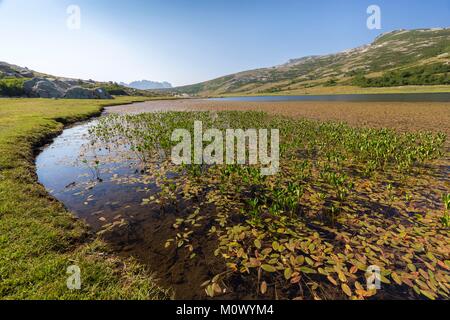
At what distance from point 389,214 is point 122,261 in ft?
28.4

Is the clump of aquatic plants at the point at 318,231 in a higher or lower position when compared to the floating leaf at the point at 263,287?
higher

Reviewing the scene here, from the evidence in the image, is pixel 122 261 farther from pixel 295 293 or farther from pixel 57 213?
pixel 295 293

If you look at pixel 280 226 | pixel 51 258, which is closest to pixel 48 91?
pixel 51 258

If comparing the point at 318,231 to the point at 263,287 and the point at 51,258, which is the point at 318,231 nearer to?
the point at 263,287

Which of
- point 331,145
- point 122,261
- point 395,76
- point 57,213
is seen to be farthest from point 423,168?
point 395,76

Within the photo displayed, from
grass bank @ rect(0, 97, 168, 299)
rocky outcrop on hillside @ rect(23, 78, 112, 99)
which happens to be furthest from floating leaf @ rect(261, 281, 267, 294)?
rocky outcrop on hillside @ rect(23, 78, 112, 99)

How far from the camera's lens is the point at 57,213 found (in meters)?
7.41

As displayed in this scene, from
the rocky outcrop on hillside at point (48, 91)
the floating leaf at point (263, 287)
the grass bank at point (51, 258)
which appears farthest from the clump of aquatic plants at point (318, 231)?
the rocky outcrop on hillside at point (48, 91)

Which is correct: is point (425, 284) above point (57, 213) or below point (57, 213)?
below

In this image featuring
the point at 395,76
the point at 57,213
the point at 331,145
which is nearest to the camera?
the point at 57,213

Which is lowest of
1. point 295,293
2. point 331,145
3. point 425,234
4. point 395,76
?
point 295,293

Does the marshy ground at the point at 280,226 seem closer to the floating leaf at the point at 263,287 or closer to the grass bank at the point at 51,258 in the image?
the floating leaf at the point at 263,287

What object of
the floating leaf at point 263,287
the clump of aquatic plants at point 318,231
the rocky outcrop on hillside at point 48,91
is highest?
the rocky outcrop on hillside at point 48,91
